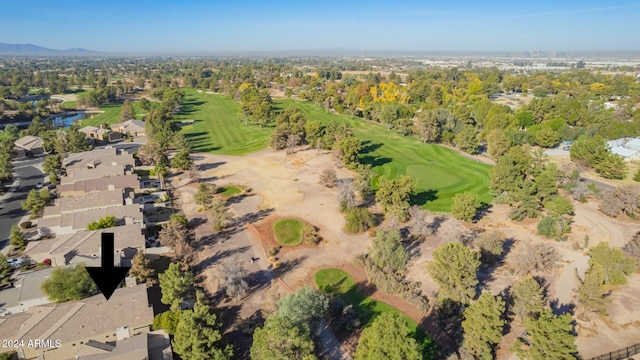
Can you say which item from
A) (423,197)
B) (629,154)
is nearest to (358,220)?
(423,197)

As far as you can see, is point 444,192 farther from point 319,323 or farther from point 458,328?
point 319,323

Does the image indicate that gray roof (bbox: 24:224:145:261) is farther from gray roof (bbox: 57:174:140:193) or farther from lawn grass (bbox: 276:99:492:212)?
lawn grass (bbox: 276:99:492:212)

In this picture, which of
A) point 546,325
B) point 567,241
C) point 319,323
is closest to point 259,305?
point 319,323

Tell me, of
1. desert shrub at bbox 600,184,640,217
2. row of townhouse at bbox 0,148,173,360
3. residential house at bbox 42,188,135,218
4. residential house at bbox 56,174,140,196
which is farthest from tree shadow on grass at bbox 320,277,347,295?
desert shrub at bbox 600,184,640,217

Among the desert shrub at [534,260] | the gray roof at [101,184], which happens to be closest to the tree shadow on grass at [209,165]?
the gray roof at [101,184]

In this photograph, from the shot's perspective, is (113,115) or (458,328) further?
(113,115)

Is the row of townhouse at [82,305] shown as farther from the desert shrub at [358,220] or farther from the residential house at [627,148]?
the residential house at [627,148]

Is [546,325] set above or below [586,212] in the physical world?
above
